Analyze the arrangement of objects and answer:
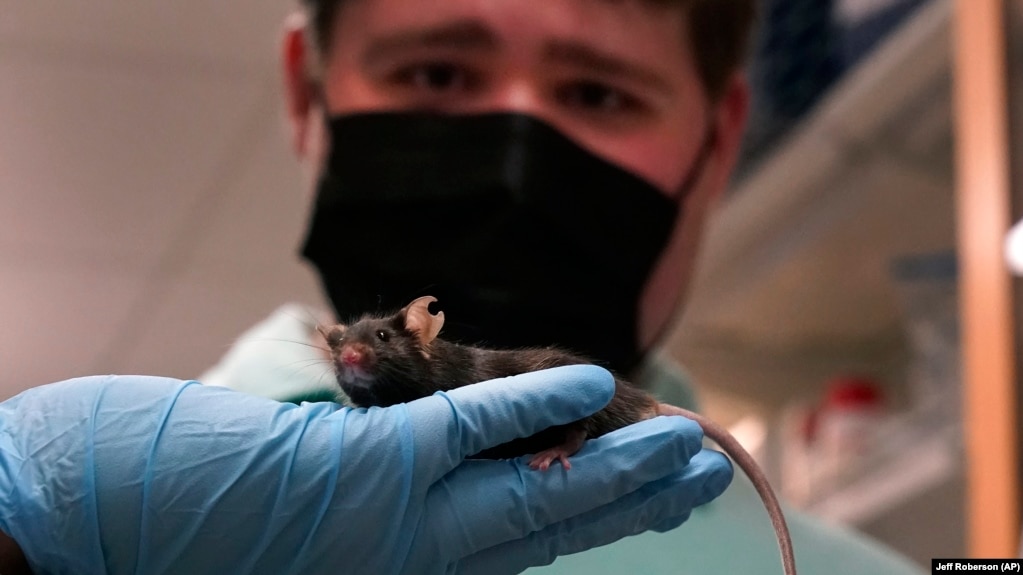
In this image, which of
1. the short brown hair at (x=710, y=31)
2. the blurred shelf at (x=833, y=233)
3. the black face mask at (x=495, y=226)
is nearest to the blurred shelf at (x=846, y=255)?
the blurred shelf at (x=833, y=233)

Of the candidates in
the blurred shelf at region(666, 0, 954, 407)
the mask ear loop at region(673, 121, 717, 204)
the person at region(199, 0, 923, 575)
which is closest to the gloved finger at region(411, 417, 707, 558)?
the person at region(199, 0, 923, 575)

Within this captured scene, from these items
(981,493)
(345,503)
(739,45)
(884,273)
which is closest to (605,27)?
(739,45)

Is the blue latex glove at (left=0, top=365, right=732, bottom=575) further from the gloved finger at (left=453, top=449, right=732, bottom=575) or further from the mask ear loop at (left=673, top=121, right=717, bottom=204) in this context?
the mask ear loop at (left=673, top=121, right=717, bottom=204)

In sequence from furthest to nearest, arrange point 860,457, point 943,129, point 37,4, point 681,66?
point 860,457 < point 943,129 < point 681,66 < point 37,4

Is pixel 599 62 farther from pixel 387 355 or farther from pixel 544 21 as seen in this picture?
pixel 387 355

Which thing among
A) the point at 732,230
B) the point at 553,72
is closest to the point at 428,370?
the point at 553,72

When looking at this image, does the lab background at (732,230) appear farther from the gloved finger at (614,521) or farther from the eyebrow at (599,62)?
the eyebrow at (599,62)

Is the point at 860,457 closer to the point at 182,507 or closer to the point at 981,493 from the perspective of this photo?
the point at 981,493
